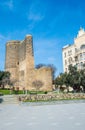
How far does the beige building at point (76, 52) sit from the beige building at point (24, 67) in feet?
31.7

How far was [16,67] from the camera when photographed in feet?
173

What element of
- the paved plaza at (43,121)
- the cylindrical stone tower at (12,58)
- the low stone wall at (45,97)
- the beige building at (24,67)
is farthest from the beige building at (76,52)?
the paved plaza at (43,121)

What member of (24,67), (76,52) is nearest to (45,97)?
(24,67)

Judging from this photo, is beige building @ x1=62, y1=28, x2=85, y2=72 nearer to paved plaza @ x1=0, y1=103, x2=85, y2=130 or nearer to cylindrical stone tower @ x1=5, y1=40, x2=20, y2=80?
cylindrical stone tower @ x1=5, y1=40, x2=20, y2=80

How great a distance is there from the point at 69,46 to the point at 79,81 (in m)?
24.5

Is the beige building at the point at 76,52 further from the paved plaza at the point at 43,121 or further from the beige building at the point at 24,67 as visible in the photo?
the paved plaza at the point at 43,121

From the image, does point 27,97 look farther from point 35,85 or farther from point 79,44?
point 79,44

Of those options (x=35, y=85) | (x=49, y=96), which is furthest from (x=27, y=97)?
(x=35, y=85)

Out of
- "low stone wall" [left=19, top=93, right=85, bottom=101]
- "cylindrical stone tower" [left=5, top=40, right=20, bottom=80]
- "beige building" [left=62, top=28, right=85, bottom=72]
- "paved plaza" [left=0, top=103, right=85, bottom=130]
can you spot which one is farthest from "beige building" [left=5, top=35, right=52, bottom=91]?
"paved plaza" [left=0, top=103, right=85, bottom=130]

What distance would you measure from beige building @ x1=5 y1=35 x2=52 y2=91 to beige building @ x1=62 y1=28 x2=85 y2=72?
9.66 m

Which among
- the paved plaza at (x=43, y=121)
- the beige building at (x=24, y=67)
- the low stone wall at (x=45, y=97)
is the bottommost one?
the paved plaza at (x=43, y=121)

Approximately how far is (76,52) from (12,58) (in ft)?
57.0

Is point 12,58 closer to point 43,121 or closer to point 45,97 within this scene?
point 45,97

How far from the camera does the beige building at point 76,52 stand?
49.8m
